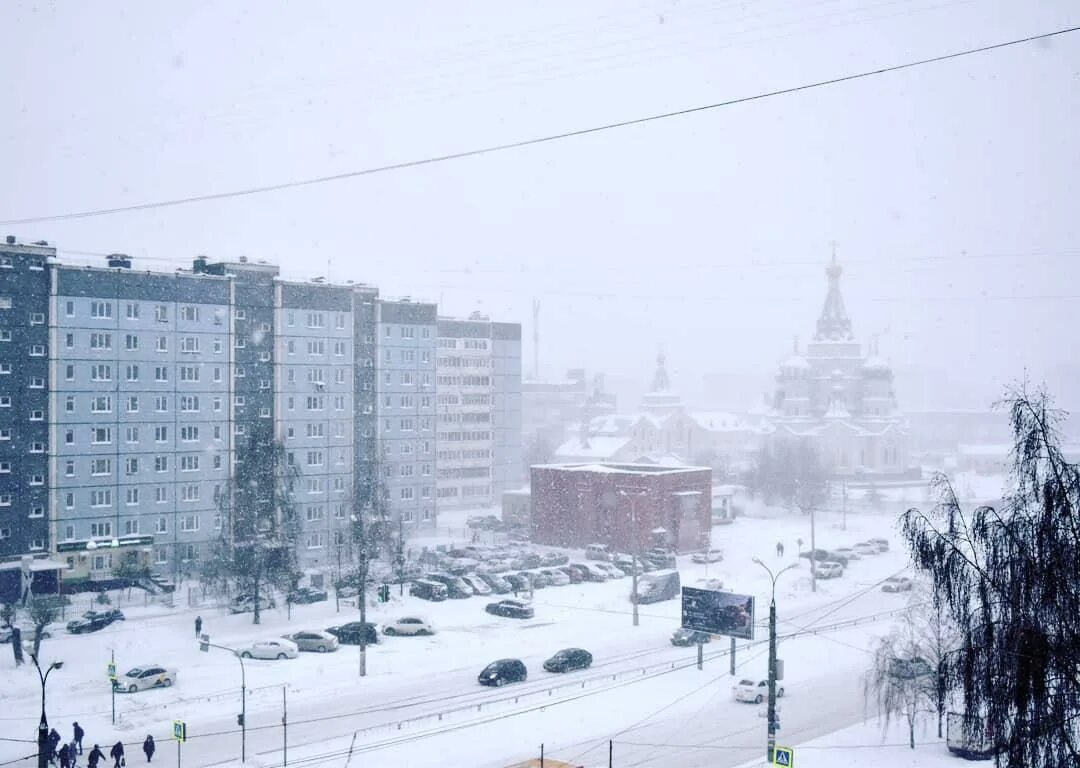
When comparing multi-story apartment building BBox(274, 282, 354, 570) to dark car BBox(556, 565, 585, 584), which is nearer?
dark car BBox(556, 565, 585, 584)

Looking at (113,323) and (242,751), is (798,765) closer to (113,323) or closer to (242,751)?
(242,751)

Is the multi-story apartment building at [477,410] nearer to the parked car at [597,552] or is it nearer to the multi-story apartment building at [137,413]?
the parked car at [597,552]

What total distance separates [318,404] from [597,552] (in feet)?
52.7

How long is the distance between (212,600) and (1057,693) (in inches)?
1370

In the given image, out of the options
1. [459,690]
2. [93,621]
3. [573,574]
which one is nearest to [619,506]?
[573,574]

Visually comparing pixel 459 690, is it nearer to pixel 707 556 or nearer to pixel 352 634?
pixel 352 634

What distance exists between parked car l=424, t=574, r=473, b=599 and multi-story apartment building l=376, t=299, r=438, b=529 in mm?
13817

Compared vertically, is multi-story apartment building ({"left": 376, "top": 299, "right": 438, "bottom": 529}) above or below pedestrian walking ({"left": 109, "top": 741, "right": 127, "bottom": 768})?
above

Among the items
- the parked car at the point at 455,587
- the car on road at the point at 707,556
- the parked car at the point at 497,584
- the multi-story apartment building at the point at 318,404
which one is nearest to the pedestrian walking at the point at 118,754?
the parked car at the point at 455,587

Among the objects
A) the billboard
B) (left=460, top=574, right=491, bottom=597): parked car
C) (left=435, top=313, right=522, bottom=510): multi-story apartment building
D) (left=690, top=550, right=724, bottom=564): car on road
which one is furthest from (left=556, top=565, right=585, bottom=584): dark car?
(left=435, top=313, right=522, bottom=510): multi-story apartment building

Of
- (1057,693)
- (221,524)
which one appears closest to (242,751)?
(1057,693)

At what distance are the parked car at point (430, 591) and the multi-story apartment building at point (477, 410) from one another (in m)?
29.6

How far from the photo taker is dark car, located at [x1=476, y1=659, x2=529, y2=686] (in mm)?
28797

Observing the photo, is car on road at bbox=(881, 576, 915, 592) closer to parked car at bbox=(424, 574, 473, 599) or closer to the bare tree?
parked car at bbox=(424, 574, 473, 599)
